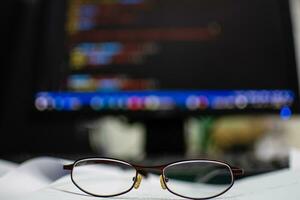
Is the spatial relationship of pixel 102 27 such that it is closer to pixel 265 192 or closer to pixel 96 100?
pixel 96 100

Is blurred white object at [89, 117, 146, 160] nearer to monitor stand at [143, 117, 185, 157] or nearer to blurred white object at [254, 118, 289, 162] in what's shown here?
monitor stand at [143, 117, 185, 157]

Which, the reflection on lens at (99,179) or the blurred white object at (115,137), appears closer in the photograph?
the reflection on lens at (99,179)

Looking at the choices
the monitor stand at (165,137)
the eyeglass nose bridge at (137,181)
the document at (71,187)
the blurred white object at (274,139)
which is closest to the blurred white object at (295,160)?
the document at (71,187)

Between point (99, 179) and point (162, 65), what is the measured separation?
37cm

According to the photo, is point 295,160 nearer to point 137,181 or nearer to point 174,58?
point 137,181

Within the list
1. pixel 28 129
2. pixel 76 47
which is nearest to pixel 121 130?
pixel 28 129

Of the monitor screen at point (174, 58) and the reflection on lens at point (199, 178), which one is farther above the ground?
the monitor screen at point (174, 58)

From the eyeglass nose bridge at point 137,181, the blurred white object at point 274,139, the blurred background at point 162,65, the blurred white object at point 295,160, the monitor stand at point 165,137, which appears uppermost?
the blurred background at point 162,65

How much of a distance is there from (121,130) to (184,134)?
0.29 m

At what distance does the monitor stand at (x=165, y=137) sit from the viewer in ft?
2.75

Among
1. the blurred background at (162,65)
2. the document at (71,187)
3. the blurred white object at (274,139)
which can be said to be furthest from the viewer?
the blurred white object at (274,139)

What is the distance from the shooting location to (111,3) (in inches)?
32.9

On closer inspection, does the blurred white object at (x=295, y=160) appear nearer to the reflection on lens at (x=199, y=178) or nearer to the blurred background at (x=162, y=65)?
the reflection on lens at (x=199, y=178)

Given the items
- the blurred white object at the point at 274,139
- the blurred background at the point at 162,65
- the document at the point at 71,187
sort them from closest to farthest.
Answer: the document at the point at 71,187 < the blurred background at the point at 162,65 < the blurred white object at the point at 274,139
